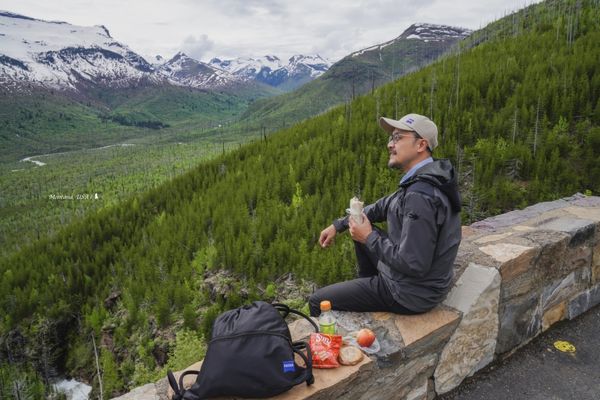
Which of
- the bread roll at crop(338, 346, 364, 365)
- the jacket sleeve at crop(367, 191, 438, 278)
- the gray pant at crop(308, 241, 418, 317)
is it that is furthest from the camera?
the gray pant at crop(308, 241, 418, 317)

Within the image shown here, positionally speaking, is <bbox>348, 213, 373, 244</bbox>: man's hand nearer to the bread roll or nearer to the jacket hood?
the jacket hood

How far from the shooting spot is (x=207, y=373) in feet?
7.22

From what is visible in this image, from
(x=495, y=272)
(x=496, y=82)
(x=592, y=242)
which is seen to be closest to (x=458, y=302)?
(x=495, y=272)

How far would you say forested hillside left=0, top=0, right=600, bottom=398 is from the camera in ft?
25.3

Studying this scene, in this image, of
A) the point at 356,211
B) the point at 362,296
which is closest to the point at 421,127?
the point at 356,211

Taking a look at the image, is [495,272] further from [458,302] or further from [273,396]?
[273,396]

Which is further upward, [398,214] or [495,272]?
[398,214]

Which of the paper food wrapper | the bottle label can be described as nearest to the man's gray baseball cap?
the paper food wrapper

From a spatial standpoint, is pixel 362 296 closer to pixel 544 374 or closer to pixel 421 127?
pixel 421 127

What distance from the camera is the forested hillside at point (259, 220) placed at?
771 centimetres

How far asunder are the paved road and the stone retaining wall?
0.30 feet

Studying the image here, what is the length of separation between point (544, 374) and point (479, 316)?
74 centimetres

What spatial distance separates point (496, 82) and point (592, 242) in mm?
11334

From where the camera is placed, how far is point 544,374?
10.3 feet
